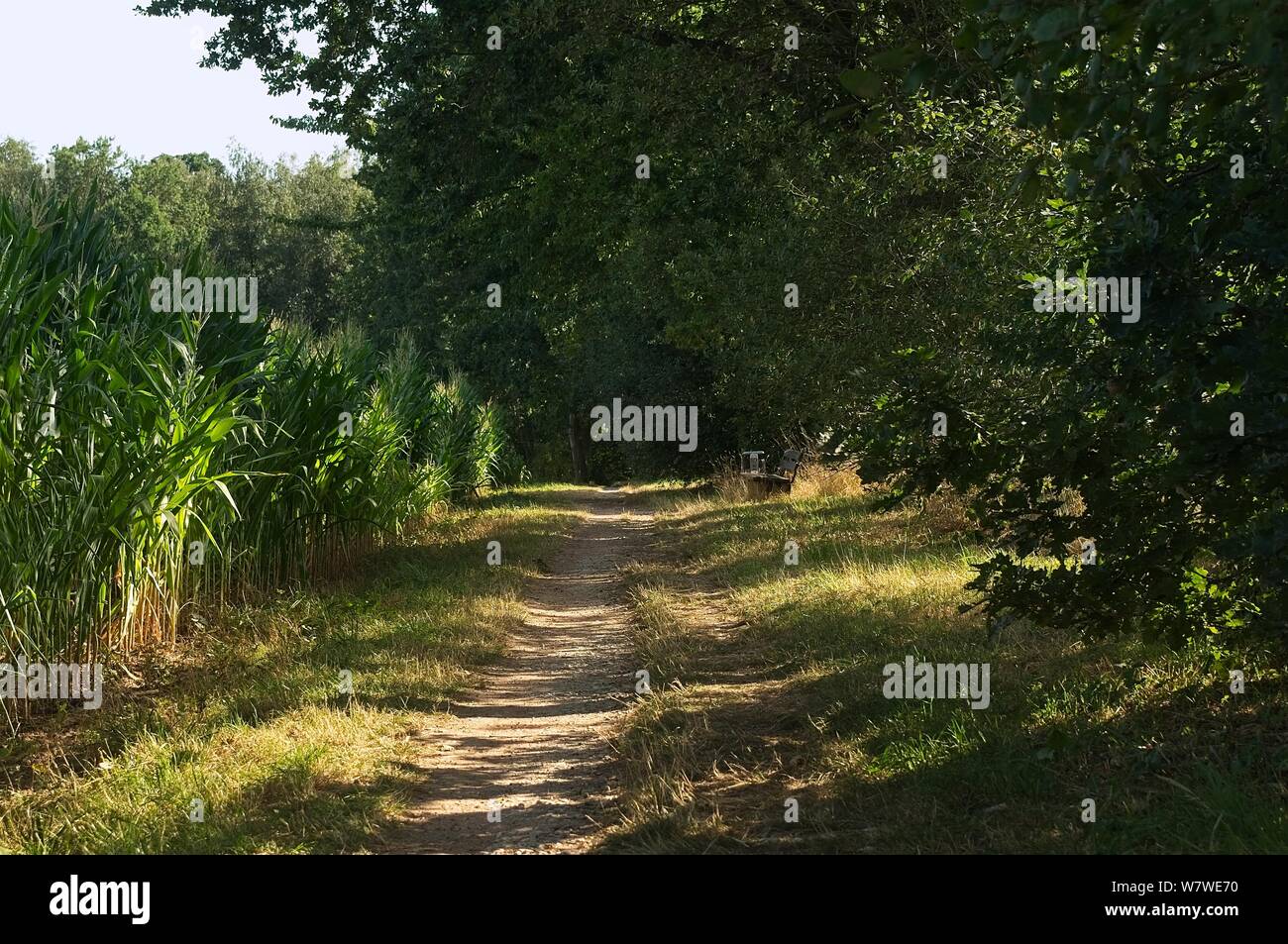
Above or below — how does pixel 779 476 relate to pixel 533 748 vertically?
above

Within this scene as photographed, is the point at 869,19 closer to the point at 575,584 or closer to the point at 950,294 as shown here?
the point at 950,294

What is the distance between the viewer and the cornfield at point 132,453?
7.03m

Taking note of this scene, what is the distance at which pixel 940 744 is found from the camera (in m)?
5.82

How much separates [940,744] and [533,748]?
2.28 metres

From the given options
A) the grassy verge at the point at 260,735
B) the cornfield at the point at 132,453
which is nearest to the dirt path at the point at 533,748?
the grassy verge at the point at 260,735

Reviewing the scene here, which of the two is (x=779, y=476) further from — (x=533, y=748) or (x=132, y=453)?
(x=533, y=748)

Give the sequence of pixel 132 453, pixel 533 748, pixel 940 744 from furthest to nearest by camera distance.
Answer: pixel 132 453 → pixel 533 748 → pixel 940 744

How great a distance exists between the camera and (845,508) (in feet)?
62.2

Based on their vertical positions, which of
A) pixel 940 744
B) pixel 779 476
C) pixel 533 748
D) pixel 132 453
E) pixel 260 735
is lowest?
pixel 533 748

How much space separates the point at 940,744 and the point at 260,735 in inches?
143

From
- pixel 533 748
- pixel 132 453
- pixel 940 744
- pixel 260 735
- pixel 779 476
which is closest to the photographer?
pixel 940 744

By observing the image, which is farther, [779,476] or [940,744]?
[779,476]

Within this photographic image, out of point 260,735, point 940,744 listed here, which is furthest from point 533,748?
point 940,744
